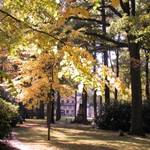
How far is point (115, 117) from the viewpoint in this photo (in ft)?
108

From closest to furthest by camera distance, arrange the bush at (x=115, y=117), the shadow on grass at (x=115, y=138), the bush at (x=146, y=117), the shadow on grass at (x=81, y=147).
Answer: the shadow on grass at (x=81, y=147) < the shadow on grass at (x=115, y=138) < the bush at (x=146, y=117) < the bush at (x=115, y=117)

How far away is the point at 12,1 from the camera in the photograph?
292 inches

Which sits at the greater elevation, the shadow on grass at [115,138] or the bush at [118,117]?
the bush at [118,117]

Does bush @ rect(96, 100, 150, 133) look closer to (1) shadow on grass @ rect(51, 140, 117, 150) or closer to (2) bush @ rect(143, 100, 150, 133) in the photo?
(2) bush @ rect(143, 100, 150, 133)

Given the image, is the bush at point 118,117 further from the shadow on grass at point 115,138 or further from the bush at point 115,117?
the shadow on grass at point 115,138

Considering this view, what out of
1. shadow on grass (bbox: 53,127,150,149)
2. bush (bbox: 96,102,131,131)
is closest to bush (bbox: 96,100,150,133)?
bush (bbox: 96,102,131,131)

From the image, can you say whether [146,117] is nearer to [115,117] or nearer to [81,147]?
[115,117]

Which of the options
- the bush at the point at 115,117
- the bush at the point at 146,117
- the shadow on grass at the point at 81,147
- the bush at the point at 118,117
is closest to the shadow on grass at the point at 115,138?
the shadow on grass at the point at 81,147

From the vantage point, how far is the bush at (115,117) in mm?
32125

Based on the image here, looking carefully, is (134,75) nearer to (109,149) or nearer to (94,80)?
(109,149)

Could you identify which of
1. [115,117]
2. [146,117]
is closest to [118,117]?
[115,117]

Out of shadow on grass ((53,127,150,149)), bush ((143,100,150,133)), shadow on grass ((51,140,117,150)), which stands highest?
bush ((143,100,150,133))

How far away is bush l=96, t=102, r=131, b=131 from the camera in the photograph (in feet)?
105

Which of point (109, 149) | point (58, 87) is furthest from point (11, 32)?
point (58, 87)
